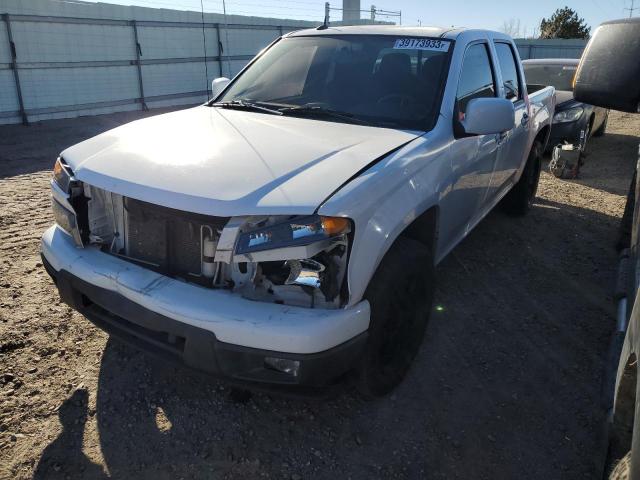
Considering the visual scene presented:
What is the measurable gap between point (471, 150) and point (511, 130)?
107cm

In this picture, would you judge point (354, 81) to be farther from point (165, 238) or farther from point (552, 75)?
point (552, 75)

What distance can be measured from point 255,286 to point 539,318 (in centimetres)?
234

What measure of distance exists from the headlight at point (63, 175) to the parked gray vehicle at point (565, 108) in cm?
677

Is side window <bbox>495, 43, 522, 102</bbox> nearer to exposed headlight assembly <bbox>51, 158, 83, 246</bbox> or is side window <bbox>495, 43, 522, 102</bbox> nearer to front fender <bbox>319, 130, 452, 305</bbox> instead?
front fender <bbox>319, 130, 452, 305</bbox>

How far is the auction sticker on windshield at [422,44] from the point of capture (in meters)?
3.21

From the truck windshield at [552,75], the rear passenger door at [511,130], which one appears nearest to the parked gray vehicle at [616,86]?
the rear passenger door at [511,130]

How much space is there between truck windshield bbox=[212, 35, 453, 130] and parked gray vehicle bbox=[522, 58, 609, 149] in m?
4.94

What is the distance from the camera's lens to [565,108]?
791 centimetres

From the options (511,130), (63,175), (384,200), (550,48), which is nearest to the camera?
(384,200)

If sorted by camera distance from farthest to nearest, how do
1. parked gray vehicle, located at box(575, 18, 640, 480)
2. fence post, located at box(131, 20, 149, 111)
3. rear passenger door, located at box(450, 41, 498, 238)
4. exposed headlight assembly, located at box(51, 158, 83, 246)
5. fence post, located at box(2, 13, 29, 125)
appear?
1. fence post, located at box(131, 20, 149, 111)
2. fence post, located at box(2, 13, 29, 125)
3. rear passenger door, located at box(450, 41, 498, 238)
4. exposed headlight assembly, located at box(51, 158, 83, 246)
5. parked gray vehicle, located at box(575, 18, 640, 480)

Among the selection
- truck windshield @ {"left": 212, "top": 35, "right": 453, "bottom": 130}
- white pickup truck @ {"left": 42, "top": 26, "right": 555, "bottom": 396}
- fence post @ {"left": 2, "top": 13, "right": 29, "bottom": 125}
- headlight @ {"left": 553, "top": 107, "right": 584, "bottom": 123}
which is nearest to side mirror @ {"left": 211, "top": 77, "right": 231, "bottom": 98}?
truck windshield @ {"left": 212, "top": 35, "right": 453, "bottom": 130}

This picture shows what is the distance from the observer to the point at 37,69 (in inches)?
422

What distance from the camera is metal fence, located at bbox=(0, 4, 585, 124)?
1041 cm

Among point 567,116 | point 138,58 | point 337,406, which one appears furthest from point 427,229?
point 138,58
